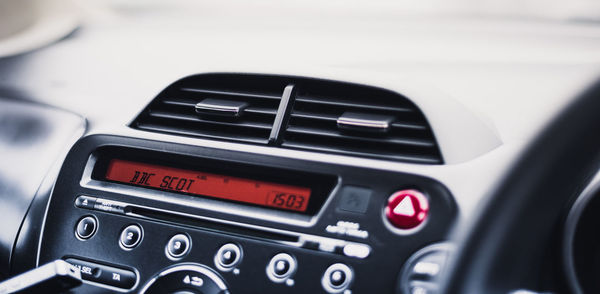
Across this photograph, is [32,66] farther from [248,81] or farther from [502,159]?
[502,159]

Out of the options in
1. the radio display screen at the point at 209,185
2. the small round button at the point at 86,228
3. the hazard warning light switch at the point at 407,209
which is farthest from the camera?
the small round button at the point at 86,228

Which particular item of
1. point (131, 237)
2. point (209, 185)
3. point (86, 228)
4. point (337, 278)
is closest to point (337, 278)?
point (337, 278)

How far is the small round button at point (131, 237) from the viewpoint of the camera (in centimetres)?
132

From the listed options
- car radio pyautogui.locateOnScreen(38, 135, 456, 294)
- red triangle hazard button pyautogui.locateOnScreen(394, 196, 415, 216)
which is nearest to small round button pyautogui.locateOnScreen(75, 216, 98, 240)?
car radio pyautogui.locateOnScreen(38, 135, 456, 294)

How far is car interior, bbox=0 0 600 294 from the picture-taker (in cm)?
113

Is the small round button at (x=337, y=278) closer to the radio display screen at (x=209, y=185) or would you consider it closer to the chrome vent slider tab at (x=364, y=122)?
the radio display screen at (x=209, y=185)

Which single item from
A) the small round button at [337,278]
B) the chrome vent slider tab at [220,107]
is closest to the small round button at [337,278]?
the small round button at [337,278]

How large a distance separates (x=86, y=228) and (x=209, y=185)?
28cm

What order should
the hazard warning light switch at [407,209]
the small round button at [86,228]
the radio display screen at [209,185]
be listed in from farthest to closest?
the small round button at [86,228], the radio display screen at [209,185], the hazard warning light switch at [407,209]

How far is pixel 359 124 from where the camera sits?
1.21 m

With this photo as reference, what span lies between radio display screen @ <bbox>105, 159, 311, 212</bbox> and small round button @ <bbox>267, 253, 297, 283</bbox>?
0.09 metres

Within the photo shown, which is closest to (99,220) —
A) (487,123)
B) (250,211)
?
(250,211)

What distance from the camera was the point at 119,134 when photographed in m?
1.43

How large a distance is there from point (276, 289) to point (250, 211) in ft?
0.50
